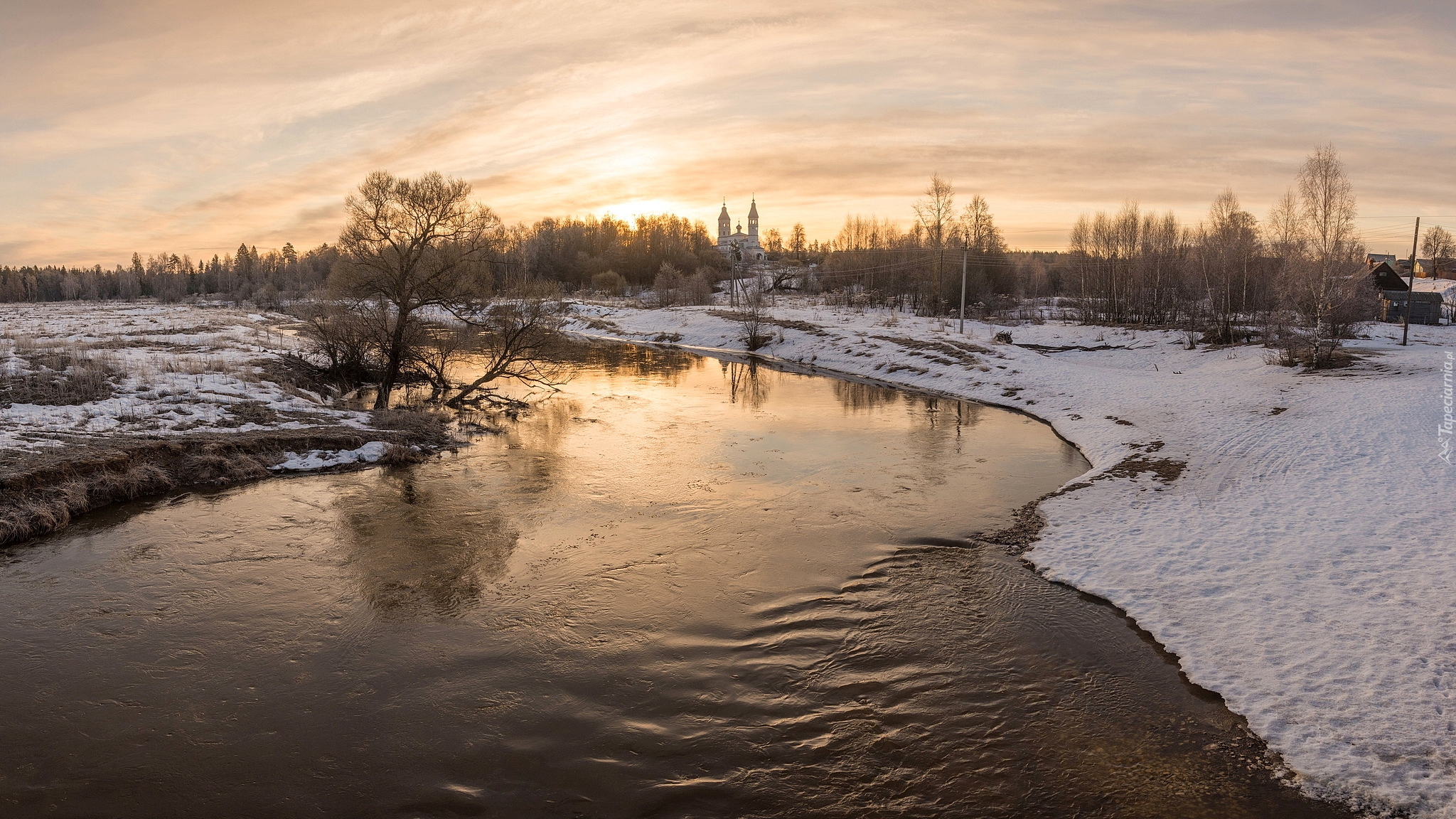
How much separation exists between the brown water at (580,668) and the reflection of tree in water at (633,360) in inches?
892

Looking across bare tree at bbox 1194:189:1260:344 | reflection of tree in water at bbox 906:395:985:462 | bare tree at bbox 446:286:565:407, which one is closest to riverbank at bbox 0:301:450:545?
bare tree at bbox 446:286:565:407

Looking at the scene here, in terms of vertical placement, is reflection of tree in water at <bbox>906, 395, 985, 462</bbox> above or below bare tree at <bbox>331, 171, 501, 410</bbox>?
below

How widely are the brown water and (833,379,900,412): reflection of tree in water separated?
13.5 meters

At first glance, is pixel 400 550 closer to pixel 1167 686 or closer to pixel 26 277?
pixel 1167 686

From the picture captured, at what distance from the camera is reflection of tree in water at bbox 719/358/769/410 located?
31531mm

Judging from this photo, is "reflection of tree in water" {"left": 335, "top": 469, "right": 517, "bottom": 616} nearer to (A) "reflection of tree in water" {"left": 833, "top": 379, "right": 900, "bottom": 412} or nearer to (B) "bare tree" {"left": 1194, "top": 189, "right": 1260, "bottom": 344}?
(A) "reflection of tree in water" {"left": 833, "top": 379, "right": 900, "bottom": 412}

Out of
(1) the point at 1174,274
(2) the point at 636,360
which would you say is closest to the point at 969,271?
(1) the point at 1174,274

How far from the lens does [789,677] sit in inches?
365

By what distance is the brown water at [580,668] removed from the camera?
7.31 metres

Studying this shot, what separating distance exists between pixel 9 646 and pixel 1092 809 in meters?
12.9

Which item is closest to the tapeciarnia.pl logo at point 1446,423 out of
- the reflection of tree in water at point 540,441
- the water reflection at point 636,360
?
the reflection of tree in water at point 540,441

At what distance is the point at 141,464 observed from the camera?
1652 centimetres

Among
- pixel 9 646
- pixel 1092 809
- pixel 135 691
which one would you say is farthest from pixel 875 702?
pixel 9 646

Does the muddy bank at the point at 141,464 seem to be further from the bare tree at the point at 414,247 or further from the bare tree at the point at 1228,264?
the bare tree at the point at 1228,264
